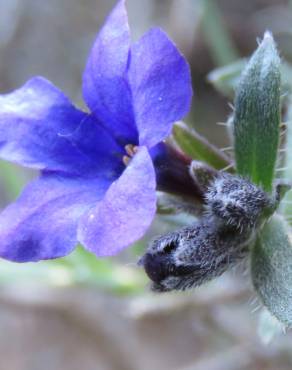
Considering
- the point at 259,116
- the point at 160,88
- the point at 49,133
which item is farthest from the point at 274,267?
the point at 49,133

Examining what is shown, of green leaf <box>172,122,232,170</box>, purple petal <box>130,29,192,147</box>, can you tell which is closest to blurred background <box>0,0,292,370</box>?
green leaf <box>172,122,232,170</box>

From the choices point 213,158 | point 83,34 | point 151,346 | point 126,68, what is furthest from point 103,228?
point 83,34

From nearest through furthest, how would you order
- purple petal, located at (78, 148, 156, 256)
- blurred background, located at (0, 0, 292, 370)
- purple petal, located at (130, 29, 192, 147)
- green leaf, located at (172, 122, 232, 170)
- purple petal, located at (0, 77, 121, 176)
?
1. purple petal, located at (78, 148, 156, 256)
2. purple petal, located at (130, 29, 192, 147)
3. purple petal, located at (0, 77, 121, 176)
4. green leaf, located at (172, 122, 232, 170)
5. blurred background, located at (0, 0, 292, 370)

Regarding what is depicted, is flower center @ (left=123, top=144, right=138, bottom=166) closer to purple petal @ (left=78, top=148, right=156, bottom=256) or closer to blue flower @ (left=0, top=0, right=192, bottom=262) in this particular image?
blue flower @ (left=0, top=0, right=192, bottom=262)

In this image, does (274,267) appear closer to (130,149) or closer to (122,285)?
(130,149)

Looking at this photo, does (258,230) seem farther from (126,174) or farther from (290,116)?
(290,116)

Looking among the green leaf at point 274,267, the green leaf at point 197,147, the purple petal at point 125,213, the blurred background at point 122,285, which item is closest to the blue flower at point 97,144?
the purple petal at point 125,213
